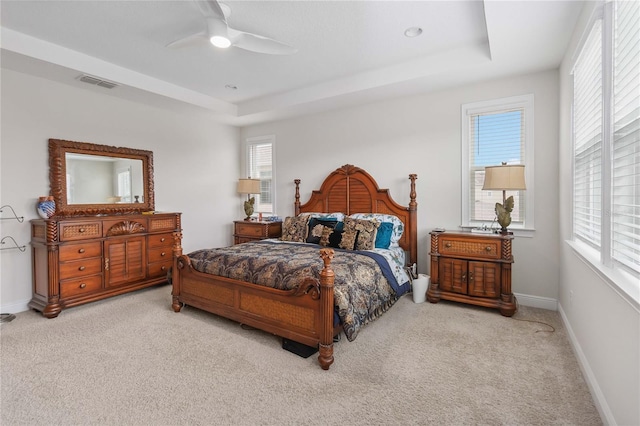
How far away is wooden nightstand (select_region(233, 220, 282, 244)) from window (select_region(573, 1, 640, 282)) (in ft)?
13.1

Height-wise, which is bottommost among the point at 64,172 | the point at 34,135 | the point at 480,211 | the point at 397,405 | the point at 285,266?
the point at 397,405

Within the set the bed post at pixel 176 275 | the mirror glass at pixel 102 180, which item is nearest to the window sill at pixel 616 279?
the bed post at pixel 176 275

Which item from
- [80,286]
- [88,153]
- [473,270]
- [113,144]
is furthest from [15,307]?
[473,270]

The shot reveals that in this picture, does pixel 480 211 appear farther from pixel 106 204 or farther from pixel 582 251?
pixel 106 204

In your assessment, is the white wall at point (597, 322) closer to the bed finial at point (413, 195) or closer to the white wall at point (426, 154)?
the white wall at point (426, 154)

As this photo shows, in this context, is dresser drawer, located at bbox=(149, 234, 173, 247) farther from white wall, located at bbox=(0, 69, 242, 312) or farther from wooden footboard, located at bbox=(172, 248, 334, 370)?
wooden footboard, located at bbox=(172, 248, 334, 370)

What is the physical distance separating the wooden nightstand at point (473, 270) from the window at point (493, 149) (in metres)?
0.51

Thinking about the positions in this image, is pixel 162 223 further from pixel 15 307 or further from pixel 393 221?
pixel 393 221

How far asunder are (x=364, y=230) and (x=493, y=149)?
73.5 inches

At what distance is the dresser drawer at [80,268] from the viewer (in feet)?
11.6

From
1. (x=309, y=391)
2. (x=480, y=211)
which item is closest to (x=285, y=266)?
(x=309, y=391)

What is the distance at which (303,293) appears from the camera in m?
2.52

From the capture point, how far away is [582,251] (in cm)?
241

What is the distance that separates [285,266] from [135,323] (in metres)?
1.75
